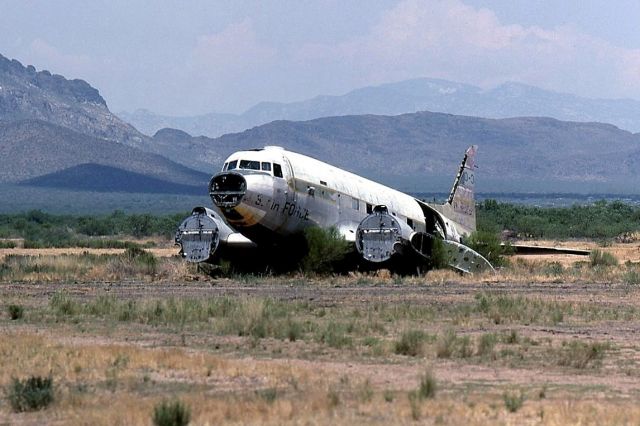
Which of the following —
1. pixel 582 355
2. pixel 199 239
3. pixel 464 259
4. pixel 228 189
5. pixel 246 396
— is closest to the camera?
pixel 246 396

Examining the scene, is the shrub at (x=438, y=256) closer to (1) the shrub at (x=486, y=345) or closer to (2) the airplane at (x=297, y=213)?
(2) the airplane at (x=297, y=213)

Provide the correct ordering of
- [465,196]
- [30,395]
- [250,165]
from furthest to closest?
1. [465,196]
2. [250,165]
3. [30,395]

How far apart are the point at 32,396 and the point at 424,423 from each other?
5350 millimetres

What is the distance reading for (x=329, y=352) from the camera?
24422 mm

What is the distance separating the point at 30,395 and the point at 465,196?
4407 cm

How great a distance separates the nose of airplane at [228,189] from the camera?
42656 mm

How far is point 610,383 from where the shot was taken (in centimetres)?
2094

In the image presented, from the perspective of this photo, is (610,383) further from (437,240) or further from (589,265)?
(589,265)

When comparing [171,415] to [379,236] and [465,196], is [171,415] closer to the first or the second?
[379,236]

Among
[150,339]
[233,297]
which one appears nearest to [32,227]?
[233,297]

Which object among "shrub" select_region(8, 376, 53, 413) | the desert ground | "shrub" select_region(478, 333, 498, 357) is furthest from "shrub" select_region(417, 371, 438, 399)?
"shrub" select_region(8, 376, 53, 413)

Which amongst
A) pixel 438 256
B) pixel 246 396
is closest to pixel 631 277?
pixel 438 256

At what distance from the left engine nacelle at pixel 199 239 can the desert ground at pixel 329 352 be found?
4432 millimetres

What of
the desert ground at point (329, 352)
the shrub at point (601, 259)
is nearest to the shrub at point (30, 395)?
the desert ground at point (329, 352)
